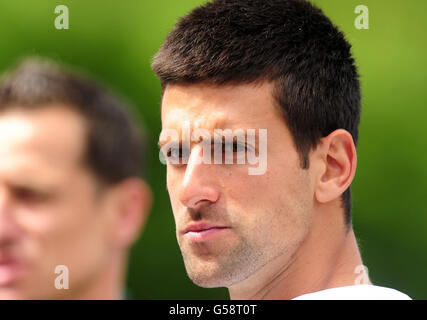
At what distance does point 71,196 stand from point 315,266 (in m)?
0.98

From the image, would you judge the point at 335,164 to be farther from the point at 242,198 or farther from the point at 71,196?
the point at 71,196

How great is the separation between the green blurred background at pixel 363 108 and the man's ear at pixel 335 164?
2.05ft

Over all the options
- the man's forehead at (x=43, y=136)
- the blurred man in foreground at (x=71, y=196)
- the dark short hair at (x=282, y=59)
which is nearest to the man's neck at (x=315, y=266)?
the dark short hair at (x=282, y=59)

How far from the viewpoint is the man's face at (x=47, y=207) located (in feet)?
5.37

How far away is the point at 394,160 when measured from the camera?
3.61 m

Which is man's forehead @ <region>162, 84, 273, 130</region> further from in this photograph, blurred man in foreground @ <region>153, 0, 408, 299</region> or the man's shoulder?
the man's shoulder

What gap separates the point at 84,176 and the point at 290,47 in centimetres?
95

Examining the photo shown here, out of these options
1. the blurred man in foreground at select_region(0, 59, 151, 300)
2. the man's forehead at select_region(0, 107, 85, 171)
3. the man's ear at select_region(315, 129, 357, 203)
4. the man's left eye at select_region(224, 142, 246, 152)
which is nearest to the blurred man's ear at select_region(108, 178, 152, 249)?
the blurred man in foreground at select_region(0, 59, 151, 300)

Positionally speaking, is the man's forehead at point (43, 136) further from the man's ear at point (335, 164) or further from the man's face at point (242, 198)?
the man's ear at point (335, 164)

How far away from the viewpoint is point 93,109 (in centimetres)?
168

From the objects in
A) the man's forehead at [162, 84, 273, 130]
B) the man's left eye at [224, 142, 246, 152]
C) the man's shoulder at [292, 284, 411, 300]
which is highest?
the man's forehead at [162, 84, 273, 130]

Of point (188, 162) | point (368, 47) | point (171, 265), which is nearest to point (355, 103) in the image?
point (188, 162)

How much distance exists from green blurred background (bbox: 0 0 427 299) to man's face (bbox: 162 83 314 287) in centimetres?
49

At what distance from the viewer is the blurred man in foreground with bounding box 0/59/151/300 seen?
1.64 m
